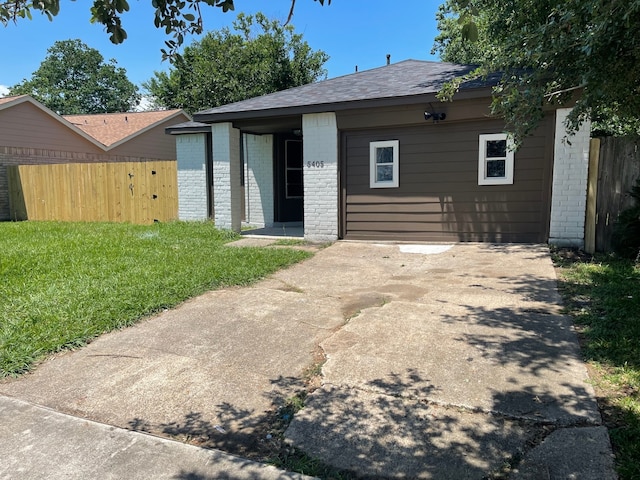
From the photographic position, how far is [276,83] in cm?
2423

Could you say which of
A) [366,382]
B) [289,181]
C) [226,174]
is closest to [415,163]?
[226,174]

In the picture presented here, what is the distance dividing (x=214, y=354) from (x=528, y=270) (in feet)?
15.4

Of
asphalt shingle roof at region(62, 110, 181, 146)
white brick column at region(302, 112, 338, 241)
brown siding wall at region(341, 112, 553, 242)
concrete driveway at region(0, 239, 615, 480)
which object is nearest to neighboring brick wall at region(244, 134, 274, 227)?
white brick column at region(302, 112, 338, 241)

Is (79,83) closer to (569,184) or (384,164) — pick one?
(384,164)

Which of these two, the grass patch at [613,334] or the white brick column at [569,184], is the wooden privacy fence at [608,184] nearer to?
the white brick column at [569,184]

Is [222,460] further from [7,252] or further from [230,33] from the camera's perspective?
[230,33]

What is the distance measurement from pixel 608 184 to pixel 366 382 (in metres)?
6.40

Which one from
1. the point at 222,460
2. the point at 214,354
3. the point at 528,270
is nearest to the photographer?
the point at 222,460

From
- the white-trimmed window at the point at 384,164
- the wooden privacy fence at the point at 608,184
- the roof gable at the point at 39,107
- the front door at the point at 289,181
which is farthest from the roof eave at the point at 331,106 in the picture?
the roof gable at the point at 39,107

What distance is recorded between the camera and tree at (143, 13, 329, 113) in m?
23.6

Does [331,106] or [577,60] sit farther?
[331,106]

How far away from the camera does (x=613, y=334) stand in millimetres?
3945

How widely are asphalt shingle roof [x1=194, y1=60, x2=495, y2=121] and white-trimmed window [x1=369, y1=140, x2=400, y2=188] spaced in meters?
1.01

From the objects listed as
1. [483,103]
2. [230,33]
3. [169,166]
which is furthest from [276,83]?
[483,103]
